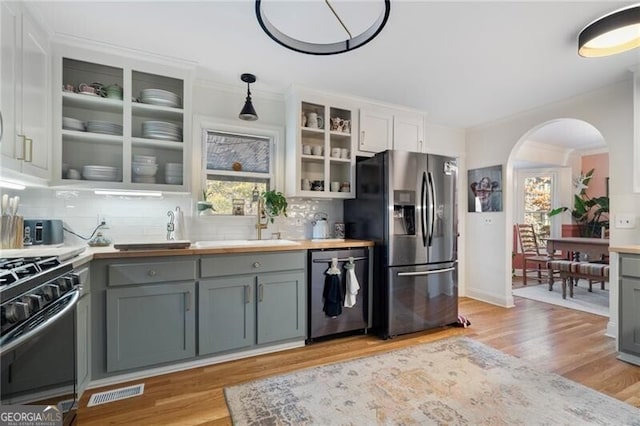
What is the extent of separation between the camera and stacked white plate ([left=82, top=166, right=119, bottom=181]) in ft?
7.61

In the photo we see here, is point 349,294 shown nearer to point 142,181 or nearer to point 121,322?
point 121,322

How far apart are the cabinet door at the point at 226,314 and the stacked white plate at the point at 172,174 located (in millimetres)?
908

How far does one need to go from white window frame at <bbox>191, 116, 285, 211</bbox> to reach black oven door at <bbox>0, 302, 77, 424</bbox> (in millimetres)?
1680

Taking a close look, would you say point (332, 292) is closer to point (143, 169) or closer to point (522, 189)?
point (143, 169)

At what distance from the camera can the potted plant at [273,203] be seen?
9.79 feet

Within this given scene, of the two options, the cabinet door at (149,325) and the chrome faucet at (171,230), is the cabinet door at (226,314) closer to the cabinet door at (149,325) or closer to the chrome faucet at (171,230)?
the cabinet door at (149,325)

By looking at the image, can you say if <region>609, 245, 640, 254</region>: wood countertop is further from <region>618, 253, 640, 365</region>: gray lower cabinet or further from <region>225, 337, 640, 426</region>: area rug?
<region>225, 337, 640, 426</region>: area rug

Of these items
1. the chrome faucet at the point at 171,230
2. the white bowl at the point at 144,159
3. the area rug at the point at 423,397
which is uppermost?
the white bowl at the point at 144,159

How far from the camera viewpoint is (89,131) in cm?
234

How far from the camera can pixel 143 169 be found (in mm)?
2477

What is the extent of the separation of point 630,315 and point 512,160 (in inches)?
86.1

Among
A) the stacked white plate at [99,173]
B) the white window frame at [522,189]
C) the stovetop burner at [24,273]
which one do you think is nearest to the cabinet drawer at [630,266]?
the stovetop burner at [24,273]

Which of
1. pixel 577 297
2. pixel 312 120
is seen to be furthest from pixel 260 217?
pixel 577 297

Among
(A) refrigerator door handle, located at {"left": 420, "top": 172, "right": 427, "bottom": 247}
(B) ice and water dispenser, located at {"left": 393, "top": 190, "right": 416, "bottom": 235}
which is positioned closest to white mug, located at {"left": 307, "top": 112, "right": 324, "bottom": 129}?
(B) ice and water dispenser, located at {"left": 393, "top": 190, "right": 416, "bottom": 235}
